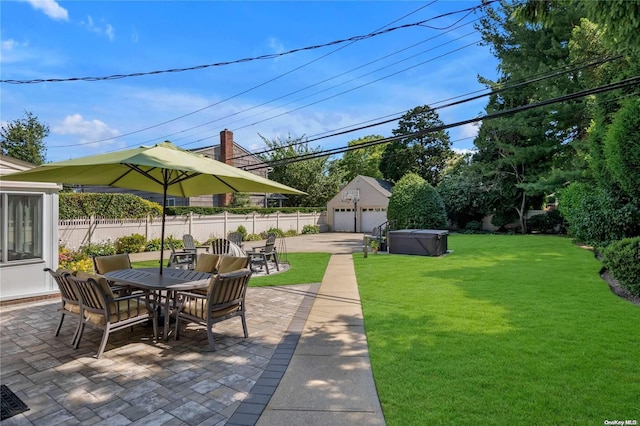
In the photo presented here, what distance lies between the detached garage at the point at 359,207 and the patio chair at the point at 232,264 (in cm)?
2305

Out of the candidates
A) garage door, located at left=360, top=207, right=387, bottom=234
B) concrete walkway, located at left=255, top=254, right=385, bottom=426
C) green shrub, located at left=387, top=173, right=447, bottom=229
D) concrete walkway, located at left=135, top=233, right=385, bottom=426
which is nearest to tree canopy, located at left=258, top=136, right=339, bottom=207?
garage door, located at left=360, top=207, right=387, bottom=234

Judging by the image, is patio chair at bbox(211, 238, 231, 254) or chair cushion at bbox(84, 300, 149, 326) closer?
chair cushion at bbox(84, 300, 149, 326)

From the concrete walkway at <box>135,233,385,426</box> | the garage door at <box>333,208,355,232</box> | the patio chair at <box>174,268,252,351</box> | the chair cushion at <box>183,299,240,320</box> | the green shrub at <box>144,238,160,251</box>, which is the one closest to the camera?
the concrete walkway at <box>135,233,385,426</box>

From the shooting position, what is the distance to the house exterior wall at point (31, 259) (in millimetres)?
6521

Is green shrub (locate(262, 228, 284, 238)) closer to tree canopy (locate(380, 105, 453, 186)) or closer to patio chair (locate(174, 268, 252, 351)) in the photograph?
tree canopy (locate(380, 105, 453, 186))

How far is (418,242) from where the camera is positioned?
13500mm

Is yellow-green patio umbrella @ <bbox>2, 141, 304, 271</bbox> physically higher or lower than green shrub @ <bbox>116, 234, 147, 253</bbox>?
higher

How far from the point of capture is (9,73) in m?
10.3

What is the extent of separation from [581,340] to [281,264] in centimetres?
900

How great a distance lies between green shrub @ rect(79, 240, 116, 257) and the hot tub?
1146 centimetres

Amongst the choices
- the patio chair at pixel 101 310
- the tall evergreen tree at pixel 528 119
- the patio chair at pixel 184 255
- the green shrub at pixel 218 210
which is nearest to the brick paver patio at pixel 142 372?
the patio chair at pixel 101 310

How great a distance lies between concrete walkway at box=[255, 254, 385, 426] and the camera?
291 centimetres

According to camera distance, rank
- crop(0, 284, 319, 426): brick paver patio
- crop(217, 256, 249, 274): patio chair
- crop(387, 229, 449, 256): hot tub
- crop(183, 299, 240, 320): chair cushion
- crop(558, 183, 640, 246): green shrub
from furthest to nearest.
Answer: crop(387, 229, 449, 256): hot tub, crop(558, 183, 640, 246): green shrub, crop(217, 256, 249, 274): patio chair, crop(183, 299, 240, 320): chair cushion, crop(0, 284, 319, 426): brick paver patio

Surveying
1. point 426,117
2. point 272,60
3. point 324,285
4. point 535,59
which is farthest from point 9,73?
point 426,117
